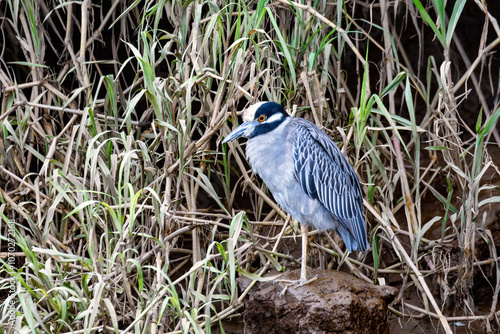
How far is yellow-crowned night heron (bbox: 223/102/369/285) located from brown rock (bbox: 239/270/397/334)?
0.27m

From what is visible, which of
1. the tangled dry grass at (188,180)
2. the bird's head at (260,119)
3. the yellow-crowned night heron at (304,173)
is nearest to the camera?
the tangled dry grass at (188,180)

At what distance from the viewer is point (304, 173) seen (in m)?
3.12

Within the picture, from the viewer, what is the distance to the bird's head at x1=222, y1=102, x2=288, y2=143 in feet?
9.79

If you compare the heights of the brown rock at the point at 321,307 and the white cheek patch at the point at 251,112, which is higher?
the white cheek patch at the point at 251,112

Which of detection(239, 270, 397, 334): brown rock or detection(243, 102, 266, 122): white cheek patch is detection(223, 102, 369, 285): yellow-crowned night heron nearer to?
detection(243, 102, 266, 122): white cheek patch

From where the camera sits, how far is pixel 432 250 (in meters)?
3.29

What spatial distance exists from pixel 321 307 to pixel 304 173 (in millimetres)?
692

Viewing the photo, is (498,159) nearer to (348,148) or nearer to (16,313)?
(348,148)

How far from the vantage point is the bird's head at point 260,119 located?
298 centimetres

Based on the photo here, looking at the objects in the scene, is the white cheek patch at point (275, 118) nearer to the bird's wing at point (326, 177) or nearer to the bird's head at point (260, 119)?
the bird's head at point (260, 119)

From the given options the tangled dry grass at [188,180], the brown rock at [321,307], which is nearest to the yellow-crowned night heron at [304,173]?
the tangled dry grass at [188,180]

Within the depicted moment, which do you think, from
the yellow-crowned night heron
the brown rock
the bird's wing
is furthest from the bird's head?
the brown rock

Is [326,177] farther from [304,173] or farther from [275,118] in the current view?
[275,118]

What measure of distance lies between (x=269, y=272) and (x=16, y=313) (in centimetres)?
128
